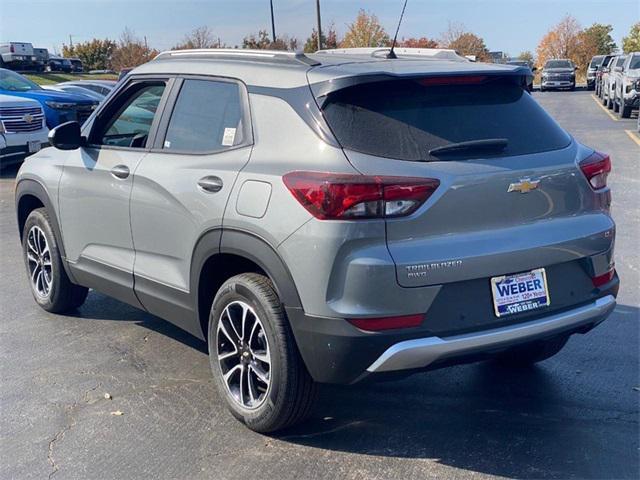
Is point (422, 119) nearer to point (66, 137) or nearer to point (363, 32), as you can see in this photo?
point (66, 137)

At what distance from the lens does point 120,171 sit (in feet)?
16.0

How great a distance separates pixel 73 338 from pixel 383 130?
3.10 m

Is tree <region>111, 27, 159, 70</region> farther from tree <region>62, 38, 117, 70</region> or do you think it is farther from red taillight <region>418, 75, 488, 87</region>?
red taillight <region>418, 75, 488, 87</region>

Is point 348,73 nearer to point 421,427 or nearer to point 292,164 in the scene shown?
point 292,164

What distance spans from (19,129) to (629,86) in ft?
52.4

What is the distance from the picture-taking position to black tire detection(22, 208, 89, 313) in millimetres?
5820

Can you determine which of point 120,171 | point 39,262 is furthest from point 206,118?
point 39,262

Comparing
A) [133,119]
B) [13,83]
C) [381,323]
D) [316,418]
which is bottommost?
[316,418]

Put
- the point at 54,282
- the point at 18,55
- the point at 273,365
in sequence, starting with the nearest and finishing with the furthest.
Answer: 1. the point at 273,365
2. the point at 54,282
3. the point at 18,55

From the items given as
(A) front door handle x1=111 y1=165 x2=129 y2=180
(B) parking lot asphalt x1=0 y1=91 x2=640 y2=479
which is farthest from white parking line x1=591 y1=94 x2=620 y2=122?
(A) front door handle x1=111 y1=165 x2=129 y2=180

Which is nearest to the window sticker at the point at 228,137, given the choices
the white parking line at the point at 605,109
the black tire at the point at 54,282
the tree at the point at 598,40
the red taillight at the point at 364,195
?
the red taillight at the point at 364,195

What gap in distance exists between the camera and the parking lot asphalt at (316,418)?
378cm

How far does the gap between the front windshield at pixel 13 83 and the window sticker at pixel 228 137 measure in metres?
13.0

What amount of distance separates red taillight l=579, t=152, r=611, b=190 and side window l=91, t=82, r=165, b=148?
2490 mm
